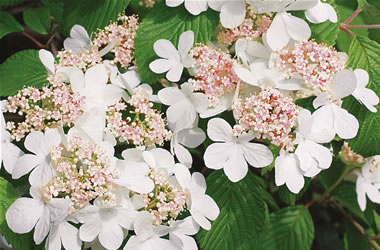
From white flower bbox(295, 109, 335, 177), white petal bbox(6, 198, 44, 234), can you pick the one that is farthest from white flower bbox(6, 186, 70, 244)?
white flower bbox(295, 109, 335, 177)

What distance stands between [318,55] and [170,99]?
0.86ft

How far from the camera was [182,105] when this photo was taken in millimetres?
971

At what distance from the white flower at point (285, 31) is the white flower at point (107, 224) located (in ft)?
1.21

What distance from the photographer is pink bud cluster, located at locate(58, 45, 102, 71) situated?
→ 3.38 feet

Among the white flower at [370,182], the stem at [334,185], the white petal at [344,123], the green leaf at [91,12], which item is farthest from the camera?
the stem at [334,185]

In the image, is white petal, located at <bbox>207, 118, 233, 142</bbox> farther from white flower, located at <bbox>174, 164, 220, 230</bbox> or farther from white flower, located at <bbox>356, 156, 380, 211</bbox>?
white flower, located at <bbox>356, 156, 380, 211</bbox>

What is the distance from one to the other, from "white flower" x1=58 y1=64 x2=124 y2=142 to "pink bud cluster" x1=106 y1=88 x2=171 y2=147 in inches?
0.6

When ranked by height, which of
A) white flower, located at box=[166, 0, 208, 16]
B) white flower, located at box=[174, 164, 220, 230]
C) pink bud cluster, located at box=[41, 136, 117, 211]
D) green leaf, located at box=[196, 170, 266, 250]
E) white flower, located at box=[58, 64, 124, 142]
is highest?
white flower, located at box=[166, 0, 208, 16]

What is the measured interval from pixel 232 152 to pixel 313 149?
5.4 inches

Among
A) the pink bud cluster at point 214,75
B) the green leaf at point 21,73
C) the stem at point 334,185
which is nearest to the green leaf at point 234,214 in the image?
the pink bud cluster at point 214,75

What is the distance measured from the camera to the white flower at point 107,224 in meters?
0.88

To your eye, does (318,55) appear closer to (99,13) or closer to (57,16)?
(99,13)

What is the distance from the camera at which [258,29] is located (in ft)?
3.28

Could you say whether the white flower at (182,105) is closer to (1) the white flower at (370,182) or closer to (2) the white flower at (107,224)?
(2) the white flower at (107,224)
